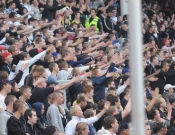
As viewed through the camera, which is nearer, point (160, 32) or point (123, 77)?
point (123, 77)

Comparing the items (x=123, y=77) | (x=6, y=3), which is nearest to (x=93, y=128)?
(x=123, y=77)

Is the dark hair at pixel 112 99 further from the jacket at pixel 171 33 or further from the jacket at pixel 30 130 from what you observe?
the jacket at pixel 171 33

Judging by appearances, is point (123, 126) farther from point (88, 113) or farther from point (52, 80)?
point (52, 80)

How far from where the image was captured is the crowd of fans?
1081 centimetres

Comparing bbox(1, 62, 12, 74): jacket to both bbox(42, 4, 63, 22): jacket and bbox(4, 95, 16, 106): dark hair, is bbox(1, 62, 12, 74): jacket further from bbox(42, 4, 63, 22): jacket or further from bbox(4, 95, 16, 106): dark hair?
bbox(42, 4, 63, 22): jacket

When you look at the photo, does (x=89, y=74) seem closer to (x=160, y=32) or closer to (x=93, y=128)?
(x=93, y=128)

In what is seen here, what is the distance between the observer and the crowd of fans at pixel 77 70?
10812mm

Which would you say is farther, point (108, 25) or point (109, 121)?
point (108, 25)

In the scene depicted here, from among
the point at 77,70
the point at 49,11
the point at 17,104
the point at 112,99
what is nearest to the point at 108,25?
the point at 49,11

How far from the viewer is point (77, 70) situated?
525 inches

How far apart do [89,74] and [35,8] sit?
8795 millimetres

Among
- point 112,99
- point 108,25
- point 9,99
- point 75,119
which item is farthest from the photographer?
point 108,25

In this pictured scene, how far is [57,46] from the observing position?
16.3 m

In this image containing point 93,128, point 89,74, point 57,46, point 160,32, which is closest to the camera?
point 93,128
